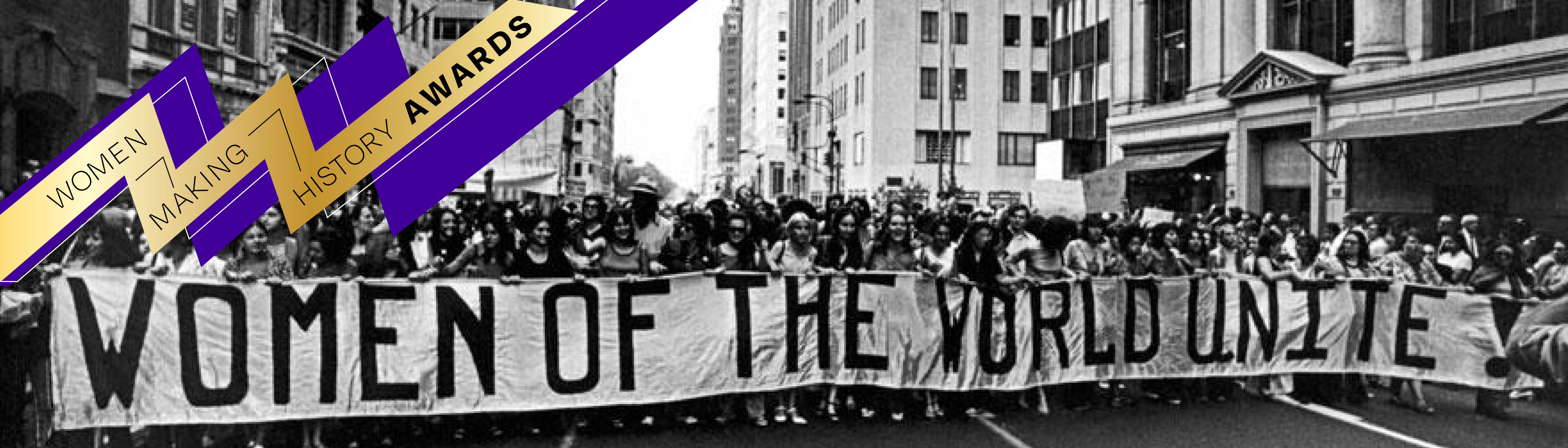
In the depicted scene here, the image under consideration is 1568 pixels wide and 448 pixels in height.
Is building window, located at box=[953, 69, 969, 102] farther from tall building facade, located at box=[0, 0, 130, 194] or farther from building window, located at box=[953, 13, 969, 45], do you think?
tall building facade, located at box=[0, 0, 130, 194]

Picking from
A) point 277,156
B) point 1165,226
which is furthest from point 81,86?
point 1165,226

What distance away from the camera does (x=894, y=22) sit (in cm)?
5700

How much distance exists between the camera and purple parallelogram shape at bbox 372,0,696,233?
991 cm

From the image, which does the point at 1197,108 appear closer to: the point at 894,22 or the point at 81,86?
the point at 81,86

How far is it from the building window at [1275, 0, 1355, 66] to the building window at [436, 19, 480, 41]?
144 feet

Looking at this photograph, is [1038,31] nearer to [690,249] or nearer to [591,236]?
[690,249]

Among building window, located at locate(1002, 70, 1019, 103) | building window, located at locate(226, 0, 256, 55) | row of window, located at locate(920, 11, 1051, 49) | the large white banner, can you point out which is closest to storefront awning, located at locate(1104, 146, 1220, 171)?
the large white banner

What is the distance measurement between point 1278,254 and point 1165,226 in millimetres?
3053

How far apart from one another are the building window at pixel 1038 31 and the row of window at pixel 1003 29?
16 mm

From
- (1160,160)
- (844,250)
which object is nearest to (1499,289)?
(844,250)

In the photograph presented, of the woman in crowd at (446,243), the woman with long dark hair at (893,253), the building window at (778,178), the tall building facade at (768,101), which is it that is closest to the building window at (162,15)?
the woman in crowd at (446,243)

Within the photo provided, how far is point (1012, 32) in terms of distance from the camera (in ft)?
189

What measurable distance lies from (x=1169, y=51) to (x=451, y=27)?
42.0 metres

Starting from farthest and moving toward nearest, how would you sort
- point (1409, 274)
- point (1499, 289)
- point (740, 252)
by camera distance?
point (1409, 274), point (1499, 289), point (740, 252)
